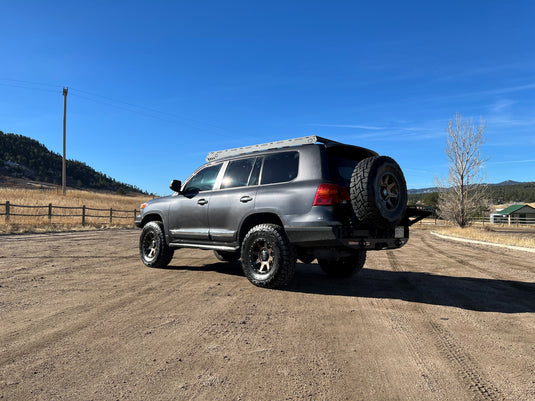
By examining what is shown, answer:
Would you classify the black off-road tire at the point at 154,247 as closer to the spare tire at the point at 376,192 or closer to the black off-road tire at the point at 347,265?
the black off-road tire at the point at 347,265

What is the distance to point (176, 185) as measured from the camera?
646 centimetres

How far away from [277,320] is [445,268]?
5.41 meters

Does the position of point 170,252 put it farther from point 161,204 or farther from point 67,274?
point 67,274

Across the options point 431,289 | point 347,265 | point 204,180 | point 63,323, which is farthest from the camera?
point 204,180

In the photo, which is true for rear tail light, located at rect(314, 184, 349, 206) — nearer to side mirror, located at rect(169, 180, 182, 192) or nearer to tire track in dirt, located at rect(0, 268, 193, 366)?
tire track in dirt, located at rect(0, 268, 193, 366)

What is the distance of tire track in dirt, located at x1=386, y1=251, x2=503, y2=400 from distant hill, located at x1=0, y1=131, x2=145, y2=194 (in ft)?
276

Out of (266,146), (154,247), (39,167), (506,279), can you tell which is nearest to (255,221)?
(266,146)

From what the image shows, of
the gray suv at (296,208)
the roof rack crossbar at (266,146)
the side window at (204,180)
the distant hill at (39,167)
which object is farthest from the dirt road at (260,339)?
the distant hill at (39,167)

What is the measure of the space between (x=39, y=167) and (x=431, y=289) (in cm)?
10844

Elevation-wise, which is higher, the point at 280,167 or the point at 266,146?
the point at 266,146

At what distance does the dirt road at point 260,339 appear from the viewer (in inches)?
81.7

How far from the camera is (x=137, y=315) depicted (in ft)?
11.4

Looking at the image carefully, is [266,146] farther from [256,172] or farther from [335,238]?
[335,238]

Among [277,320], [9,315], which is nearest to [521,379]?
[277,320]
